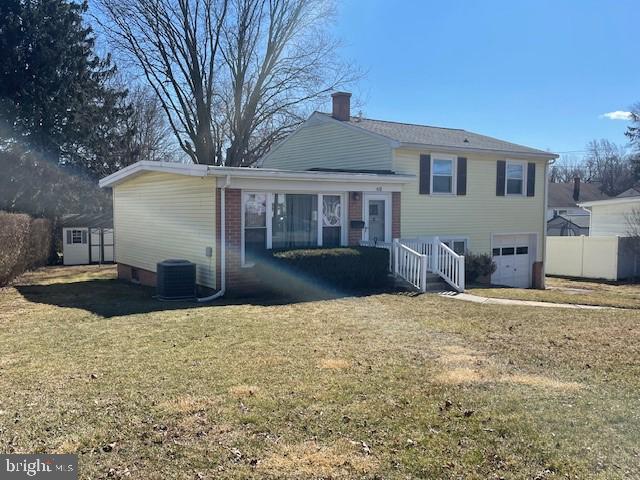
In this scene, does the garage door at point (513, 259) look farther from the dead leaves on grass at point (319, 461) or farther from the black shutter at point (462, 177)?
the dead leaves on grass at point (319, 461)

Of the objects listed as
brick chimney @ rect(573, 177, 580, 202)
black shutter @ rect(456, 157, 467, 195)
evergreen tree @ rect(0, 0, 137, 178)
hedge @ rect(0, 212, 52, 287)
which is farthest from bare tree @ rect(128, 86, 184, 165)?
brick chimney @ rect(573, 177, 580, 202)

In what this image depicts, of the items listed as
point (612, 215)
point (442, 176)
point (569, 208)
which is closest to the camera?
point (442, 176)

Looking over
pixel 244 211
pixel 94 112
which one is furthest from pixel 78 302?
pixel 94 112

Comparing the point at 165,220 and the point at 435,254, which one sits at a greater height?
the point at 165,220

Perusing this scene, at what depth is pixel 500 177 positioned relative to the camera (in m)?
18.3

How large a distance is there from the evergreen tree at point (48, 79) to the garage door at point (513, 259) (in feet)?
58.9

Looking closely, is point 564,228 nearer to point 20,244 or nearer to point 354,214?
point 354,214

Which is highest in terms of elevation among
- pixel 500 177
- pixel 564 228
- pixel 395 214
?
pixel 500 177

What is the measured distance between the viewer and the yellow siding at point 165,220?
1249 centimetres

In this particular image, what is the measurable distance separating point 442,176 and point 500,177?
8.76ft

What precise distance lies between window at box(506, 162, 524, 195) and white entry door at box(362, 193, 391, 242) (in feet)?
19.5

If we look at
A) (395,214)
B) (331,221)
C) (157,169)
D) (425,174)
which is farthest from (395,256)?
(157,169)

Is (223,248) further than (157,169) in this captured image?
No

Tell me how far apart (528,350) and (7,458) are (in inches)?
233
